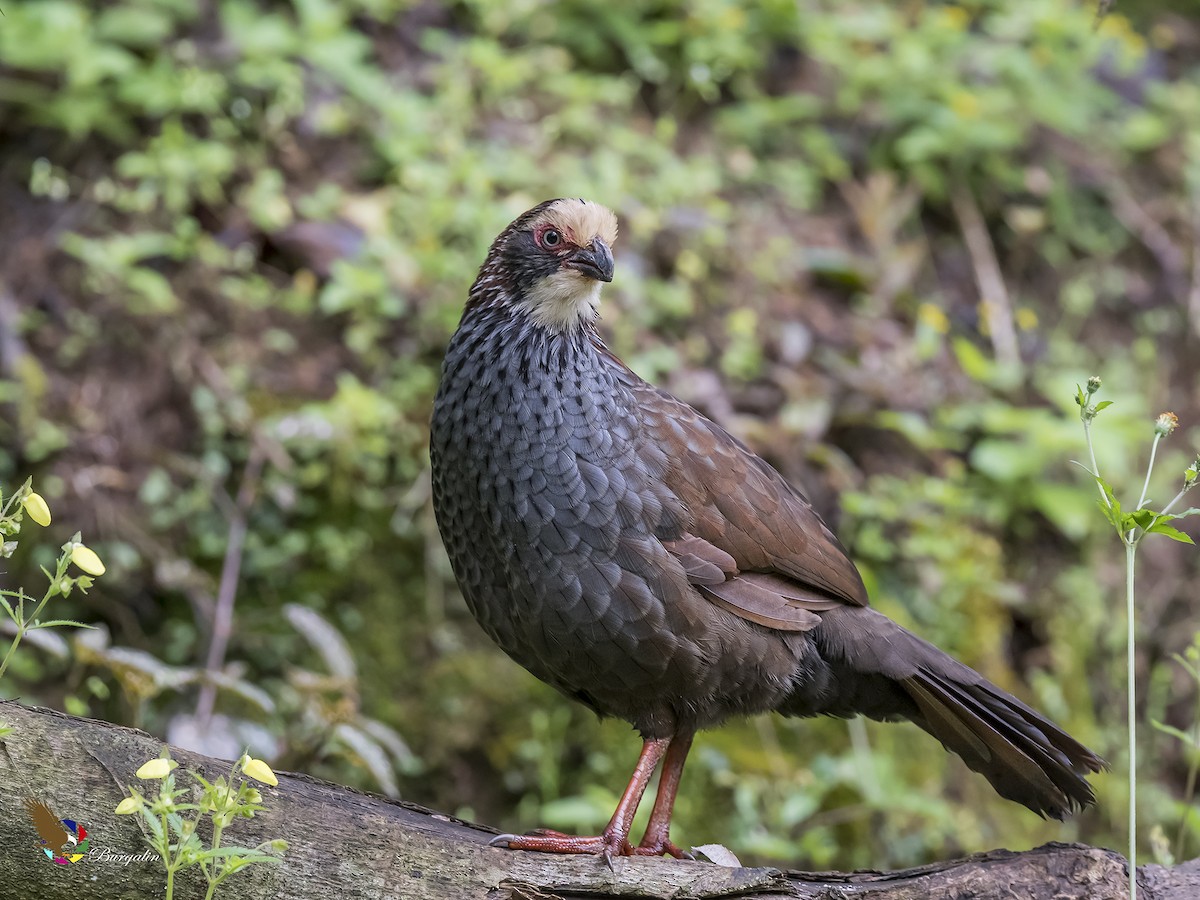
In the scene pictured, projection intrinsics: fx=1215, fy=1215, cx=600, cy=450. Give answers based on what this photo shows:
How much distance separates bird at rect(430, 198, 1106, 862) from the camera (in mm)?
3113

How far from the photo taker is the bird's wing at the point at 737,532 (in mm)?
3289

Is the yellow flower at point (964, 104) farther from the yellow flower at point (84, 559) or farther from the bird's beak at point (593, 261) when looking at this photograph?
the yellow flower at point (84, 559)

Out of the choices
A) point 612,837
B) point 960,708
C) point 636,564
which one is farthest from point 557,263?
point 960,708

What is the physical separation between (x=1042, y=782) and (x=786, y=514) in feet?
3.27

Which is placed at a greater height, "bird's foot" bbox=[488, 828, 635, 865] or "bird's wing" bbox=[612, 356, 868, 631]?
"bird's wing" bbox=[612, 356, 868, 631]

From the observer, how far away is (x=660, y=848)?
3404mm

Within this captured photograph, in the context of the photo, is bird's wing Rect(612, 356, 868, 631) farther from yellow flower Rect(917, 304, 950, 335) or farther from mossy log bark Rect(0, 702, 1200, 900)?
yellow flower Rect(917, 304, 950, 335)

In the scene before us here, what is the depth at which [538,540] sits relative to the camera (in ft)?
10.2

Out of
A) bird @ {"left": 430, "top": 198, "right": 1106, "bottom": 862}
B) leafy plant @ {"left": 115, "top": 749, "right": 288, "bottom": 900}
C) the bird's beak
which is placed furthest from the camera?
the bird's beak

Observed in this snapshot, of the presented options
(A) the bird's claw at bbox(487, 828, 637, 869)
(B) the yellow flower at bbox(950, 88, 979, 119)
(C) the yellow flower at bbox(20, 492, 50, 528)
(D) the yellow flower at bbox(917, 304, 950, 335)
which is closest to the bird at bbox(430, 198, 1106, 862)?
(A) the bird's claw at bbox(487, 828, 637, 869)

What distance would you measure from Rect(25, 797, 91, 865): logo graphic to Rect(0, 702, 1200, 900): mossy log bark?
1cm

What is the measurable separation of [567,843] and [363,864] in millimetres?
660

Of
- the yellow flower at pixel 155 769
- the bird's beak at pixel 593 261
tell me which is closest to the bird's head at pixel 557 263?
the bird's beak at pixel 593 261

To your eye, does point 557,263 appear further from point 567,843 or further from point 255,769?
point 255,769
